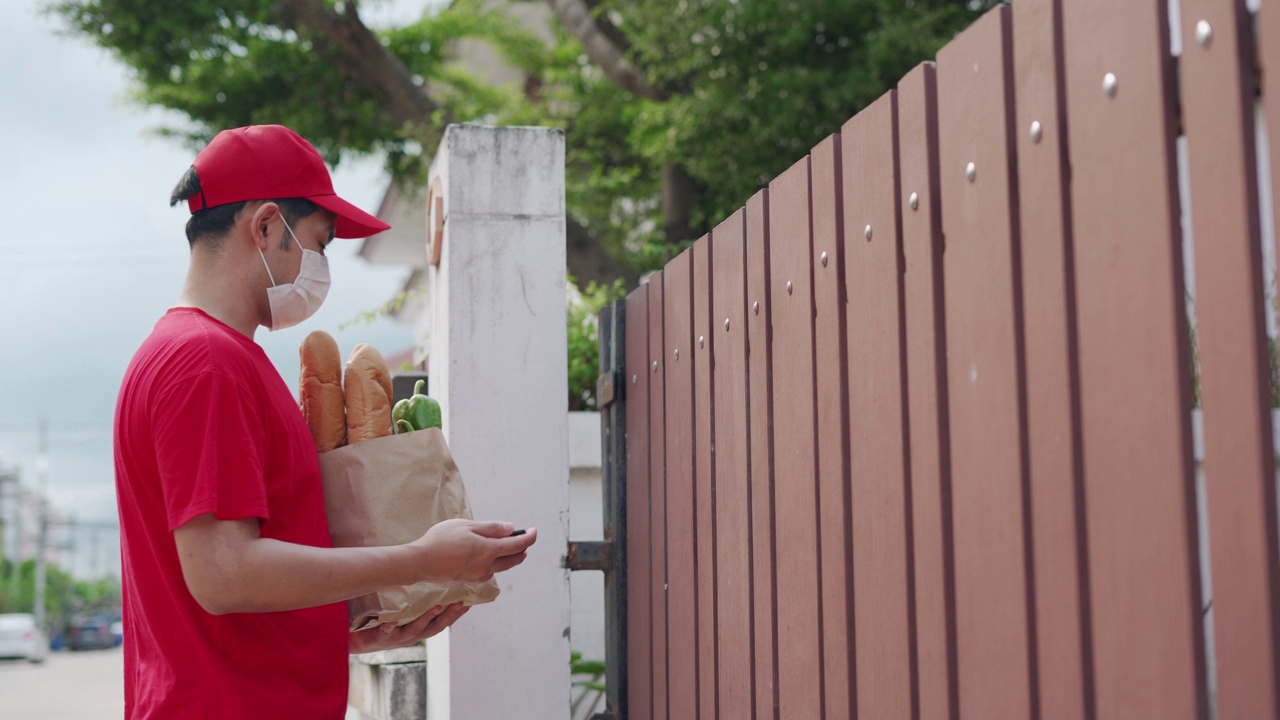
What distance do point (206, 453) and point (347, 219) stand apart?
0.66m

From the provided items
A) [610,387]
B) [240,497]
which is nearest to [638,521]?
[610,387]

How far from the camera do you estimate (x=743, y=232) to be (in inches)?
100

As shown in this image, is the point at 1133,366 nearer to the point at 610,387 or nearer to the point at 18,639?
the point at 610,387

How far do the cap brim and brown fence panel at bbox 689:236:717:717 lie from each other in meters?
0.82

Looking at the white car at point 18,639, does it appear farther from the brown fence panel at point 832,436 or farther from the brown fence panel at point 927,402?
the brown fence panel at point 927,402

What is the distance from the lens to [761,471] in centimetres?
238

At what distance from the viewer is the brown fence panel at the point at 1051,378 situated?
135 cm

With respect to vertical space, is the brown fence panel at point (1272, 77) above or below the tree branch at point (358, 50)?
below

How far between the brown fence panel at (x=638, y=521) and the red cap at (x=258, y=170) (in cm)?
130

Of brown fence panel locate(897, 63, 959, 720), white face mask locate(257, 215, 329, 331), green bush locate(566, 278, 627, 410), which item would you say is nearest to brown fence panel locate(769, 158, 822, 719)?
brown fence panel locate(897, 63, 959, 720)

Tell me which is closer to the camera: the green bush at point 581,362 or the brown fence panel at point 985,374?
the brown fence panel at point 985,374

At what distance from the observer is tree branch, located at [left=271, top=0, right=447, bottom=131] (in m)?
13.8

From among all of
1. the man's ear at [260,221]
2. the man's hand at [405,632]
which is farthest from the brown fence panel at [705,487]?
the man's ear at [260,221]

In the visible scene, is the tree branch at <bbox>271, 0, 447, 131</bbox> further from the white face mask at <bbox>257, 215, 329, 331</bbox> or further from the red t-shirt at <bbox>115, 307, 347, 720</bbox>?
the red t-shirt at <bbox>115, 307, 347, 720</bbox>
